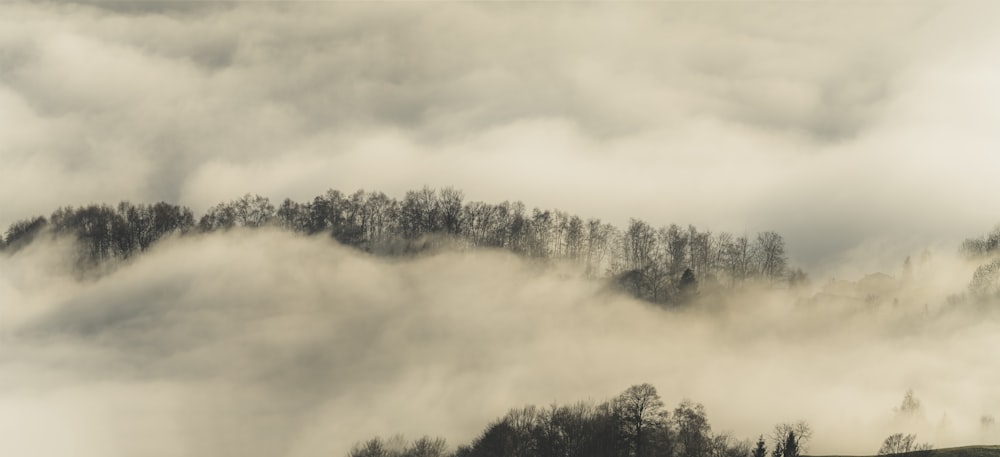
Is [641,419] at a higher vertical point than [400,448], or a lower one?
higher

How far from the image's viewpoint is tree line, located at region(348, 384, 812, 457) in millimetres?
117688

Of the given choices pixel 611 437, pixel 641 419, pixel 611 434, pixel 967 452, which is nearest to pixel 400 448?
pixel 611 434

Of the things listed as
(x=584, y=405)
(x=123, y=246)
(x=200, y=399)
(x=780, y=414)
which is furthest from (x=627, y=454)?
(x=123, y=246)

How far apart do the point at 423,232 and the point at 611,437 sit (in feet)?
237

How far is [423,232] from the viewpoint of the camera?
593 feet

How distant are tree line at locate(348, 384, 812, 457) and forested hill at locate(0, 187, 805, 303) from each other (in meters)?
49.4

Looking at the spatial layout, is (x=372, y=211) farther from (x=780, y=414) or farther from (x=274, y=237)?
(x=780, y=414)

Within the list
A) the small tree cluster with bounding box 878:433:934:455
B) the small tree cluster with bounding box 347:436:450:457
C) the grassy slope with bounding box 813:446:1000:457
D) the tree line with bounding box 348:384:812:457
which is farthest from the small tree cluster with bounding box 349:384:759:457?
the grassy slope with bounding box 813:446:1000:457

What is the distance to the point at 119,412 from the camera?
167 m

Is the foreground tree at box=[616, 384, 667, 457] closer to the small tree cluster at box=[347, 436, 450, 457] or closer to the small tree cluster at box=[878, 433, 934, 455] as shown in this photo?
the small tree cluster at box=[347, 436, 450, 457]

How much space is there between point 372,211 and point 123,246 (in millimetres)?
44448

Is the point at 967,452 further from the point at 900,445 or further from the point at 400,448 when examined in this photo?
the point at 400,448

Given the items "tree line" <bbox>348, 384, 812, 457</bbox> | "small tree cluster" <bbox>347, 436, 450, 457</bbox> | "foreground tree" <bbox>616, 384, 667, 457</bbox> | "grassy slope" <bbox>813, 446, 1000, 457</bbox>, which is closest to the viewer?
"foreground tree" <bbox>616, 384, 667, 457</bbox>

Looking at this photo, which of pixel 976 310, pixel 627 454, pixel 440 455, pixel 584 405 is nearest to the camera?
pixel 627 454
